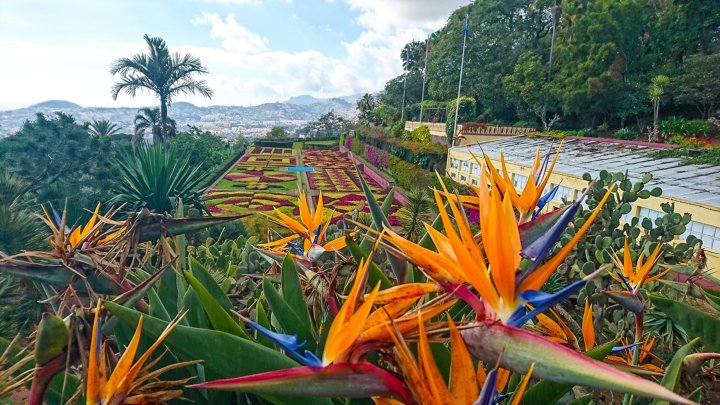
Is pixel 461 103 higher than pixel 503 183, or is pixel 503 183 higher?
pixel 461 103

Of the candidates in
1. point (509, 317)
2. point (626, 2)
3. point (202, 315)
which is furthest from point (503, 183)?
point (626, 2)

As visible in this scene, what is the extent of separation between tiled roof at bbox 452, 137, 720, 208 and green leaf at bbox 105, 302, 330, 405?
4256 millimetres

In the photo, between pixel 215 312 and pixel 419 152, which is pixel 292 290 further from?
pixel 419 152

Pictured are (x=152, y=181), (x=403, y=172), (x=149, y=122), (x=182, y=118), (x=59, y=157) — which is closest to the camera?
(x=152, y=181)

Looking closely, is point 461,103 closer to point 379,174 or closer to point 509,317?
point 379,174

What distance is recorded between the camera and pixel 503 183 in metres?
0.88

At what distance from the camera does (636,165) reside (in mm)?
9836

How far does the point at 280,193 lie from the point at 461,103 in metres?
11.9

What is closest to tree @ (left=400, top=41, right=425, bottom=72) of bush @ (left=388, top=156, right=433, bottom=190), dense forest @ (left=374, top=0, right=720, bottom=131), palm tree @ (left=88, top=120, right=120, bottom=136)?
dense forest @ (left=374, top=0, right=720, bottom=131)

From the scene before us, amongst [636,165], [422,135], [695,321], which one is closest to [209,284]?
[695,321]

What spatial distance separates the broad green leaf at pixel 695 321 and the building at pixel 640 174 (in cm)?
165

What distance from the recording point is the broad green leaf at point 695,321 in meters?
1.01

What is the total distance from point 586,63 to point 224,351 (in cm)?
2669

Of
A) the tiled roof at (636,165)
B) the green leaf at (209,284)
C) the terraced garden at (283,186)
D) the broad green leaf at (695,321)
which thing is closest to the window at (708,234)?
the tiled roof at (636,165)
